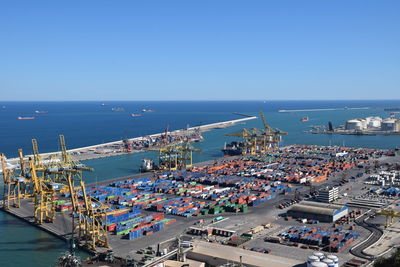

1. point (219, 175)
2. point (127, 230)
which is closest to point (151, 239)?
point (127, 230)

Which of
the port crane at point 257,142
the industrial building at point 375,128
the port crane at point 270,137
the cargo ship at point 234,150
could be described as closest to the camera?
the cargo ship at point 234,150

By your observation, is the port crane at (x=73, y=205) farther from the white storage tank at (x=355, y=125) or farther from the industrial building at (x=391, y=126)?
the industrial building at (x=391, y=126)

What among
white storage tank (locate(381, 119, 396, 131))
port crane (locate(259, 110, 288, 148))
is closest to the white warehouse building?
white storage tank (locate(381, 119, 396, 131))

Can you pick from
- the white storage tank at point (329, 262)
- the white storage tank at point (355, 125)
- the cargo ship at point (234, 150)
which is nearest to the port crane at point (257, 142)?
the cargo ship at point (234, 150)

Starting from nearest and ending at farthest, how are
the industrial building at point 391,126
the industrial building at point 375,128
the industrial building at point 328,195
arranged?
the industrial building at point 328,195 < the industrial building at point 391,126 < the industrial building at point 375,128

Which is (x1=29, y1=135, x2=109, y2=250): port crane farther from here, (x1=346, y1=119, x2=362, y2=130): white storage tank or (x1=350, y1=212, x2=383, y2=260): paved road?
(x1=346, y1=119, x2=362, y2=130): white storage tank

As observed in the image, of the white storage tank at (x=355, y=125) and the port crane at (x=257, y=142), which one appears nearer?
the port crane at (x=257, y=142)

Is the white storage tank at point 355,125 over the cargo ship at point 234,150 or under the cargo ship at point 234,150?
over
